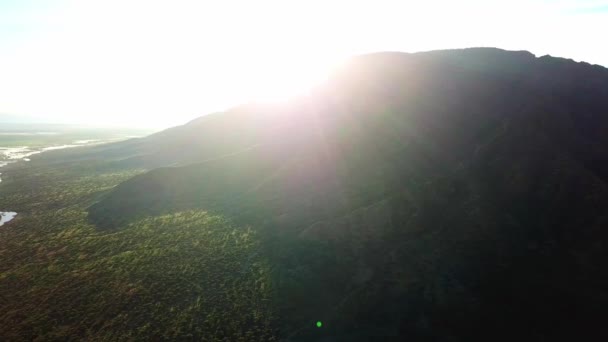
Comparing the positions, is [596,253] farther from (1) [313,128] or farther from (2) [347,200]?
(1) [313,128]

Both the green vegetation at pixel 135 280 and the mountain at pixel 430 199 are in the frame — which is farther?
the green vegetation at pixel 135 280

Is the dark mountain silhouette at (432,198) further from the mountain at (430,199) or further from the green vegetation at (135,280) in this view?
the green vegetation at (135,280)

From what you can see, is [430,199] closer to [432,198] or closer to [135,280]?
[432,198]

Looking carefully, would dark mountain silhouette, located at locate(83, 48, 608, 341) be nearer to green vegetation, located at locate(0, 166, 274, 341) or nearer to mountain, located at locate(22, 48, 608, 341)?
mountain, located at locate(22, 48, 608, 341)

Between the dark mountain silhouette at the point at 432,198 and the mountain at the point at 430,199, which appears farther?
the dark mountain silhouette at the point at 432,198

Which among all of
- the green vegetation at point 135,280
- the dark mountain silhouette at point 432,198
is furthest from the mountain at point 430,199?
the green vegetation at point 135,280

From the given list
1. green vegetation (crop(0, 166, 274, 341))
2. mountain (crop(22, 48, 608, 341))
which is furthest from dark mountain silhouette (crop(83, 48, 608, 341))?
green vegetation (crop(0, 166, 274, 341))
